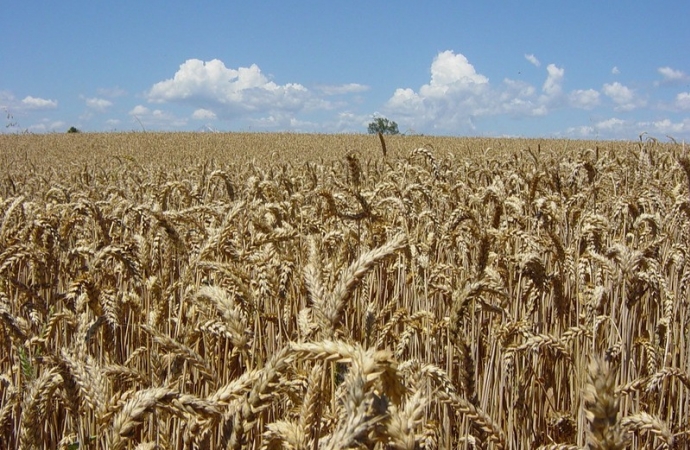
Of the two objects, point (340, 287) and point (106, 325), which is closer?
point (340, 287)

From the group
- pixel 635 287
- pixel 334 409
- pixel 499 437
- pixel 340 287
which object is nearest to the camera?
pixel 340 287

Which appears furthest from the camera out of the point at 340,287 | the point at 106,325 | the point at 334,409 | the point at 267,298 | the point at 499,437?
the point at 267,298

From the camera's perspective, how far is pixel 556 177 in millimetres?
3559

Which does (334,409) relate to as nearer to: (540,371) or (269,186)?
(540,371)

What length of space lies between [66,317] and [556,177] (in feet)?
9.23

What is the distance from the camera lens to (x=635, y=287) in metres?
2.09

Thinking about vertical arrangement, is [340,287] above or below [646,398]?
above

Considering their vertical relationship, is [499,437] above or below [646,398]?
above

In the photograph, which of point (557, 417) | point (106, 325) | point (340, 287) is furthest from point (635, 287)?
point (106, 325)

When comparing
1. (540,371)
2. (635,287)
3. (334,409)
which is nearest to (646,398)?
(540,371)

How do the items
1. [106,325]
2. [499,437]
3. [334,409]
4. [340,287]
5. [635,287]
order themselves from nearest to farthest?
[340,287] < [499,437] < [334,409] < [106,325] < [635,287]

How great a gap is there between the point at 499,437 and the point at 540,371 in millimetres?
1303

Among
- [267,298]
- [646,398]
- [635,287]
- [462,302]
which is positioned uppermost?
[462,302]

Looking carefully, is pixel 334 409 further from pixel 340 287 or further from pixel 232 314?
pixel 340 287
